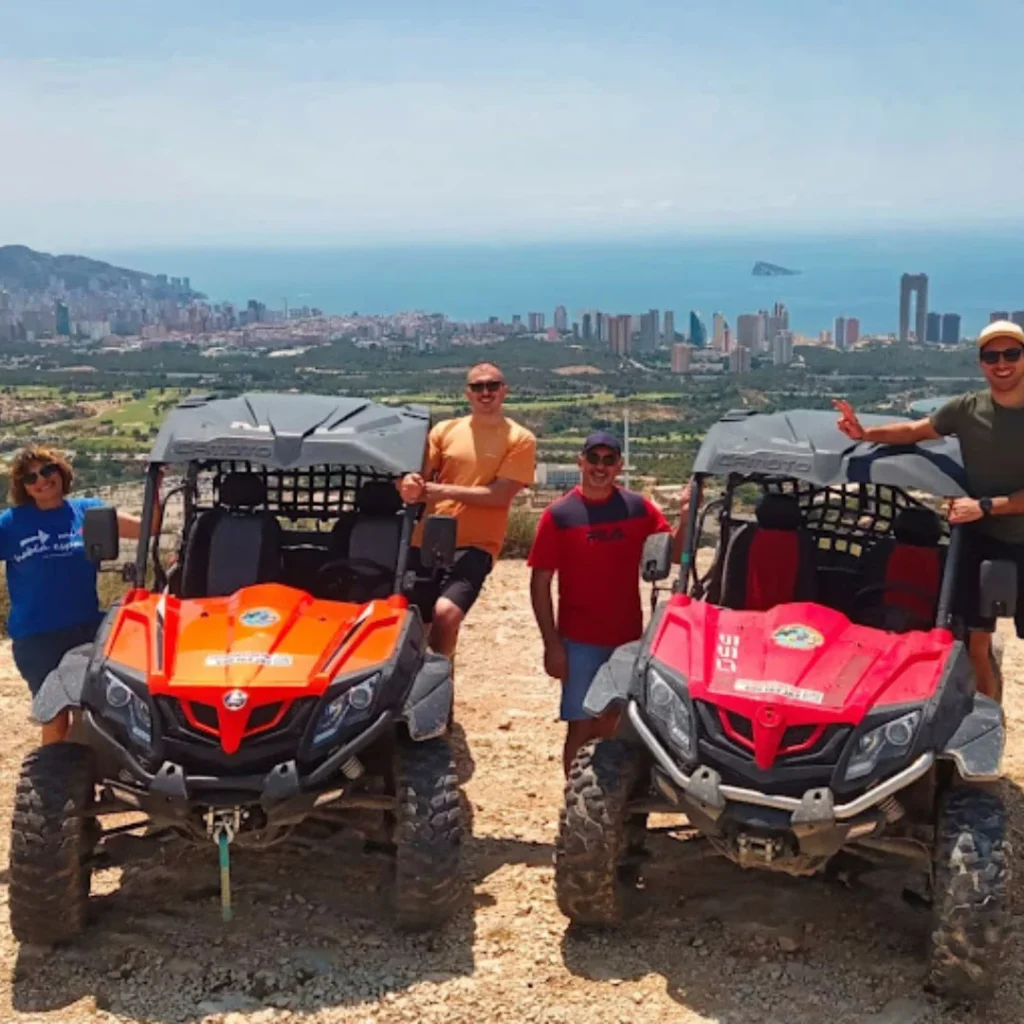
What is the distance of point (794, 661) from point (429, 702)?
4.83ft

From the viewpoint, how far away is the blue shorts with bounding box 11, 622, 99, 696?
20.2 feet

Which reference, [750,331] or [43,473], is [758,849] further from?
[750,331]

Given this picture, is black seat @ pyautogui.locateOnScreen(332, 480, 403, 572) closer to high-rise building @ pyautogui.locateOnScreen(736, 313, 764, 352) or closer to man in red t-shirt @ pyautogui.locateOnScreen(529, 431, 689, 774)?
man in red t-shirt @ pyautogui.locateOnScreen(529, 431, 689, 774)

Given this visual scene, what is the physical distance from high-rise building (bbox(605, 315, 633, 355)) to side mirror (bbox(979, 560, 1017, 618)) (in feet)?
300

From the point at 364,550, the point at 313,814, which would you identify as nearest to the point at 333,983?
the point at 313,814

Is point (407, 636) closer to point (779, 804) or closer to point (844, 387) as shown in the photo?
point (779, 804)

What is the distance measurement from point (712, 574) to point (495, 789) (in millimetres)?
1793

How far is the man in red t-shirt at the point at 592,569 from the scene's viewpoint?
623cm

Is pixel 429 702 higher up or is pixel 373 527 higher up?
pixel 373 527

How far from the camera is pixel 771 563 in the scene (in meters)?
5.69

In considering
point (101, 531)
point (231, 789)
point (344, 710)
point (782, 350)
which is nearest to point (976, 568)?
point (344, 710)

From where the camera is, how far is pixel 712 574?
6.26 metres

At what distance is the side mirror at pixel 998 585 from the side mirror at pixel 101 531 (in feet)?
12.4

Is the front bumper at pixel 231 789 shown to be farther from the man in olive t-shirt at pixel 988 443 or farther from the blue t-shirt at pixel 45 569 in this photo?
the man in olive t-shirt at pixel 988 443
